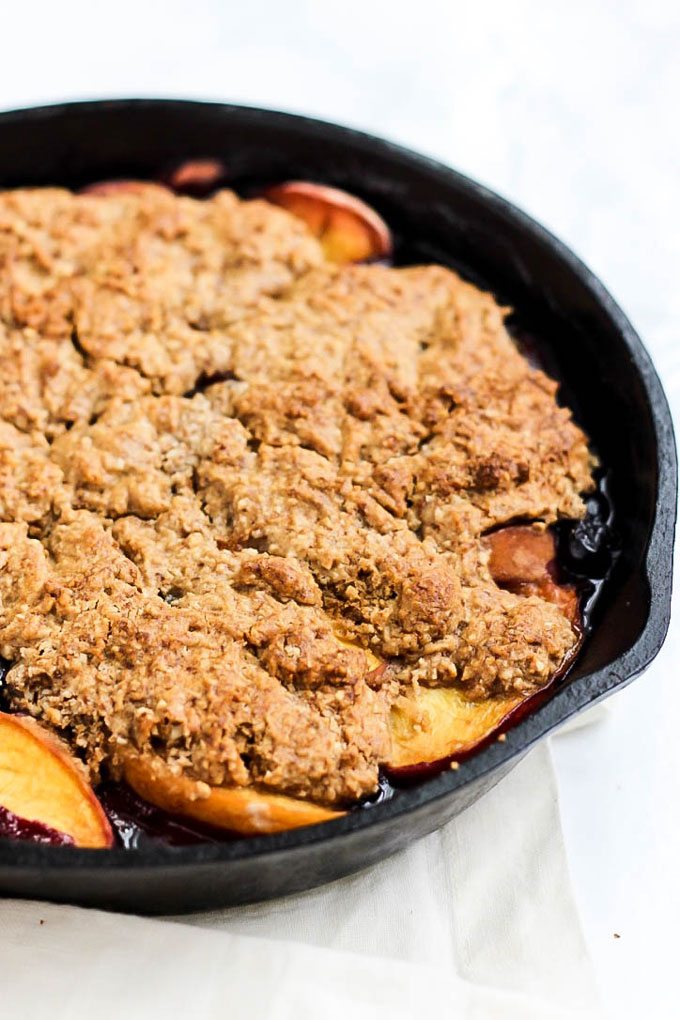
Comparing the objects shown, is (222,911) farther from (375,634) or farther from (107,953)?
(375,634)

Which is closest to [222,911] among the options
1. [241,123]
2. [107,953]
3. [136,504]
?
[107,953]

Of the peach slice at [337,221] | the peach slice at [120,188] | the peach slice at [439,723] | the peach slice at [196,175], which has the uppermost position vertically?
the peach slice at [337,221]

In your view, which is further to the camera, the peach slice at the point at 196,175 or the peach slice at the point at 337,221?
the peach slice at the point at 196,175

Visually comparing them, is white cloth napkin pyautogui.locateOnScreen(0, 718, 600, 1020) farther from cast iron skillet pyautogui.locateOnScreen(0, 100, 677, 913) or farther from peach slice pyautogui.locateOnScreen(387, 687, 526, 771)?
peach slice pyautogui.locateOnScreen(387, 687, 526, 771)

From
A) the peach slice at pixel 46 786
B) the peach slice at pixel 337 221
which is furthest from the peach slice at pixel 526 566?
the peach slice at pixel 337 221

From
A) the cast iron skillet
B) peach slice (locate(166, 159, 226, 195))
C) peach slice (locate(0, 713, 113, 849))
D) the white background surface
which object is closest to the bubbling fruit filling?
peach slice (locate(0, 713, 113, 849))

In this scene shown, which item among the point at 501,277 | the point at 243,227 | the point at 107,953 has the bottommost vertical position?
the point at 107,953

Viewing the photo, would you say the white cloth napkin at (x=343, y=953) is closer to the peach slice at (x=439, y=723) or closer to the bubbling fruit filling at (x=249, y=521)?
the bubbling fruit filling at (x=249, y=521)
